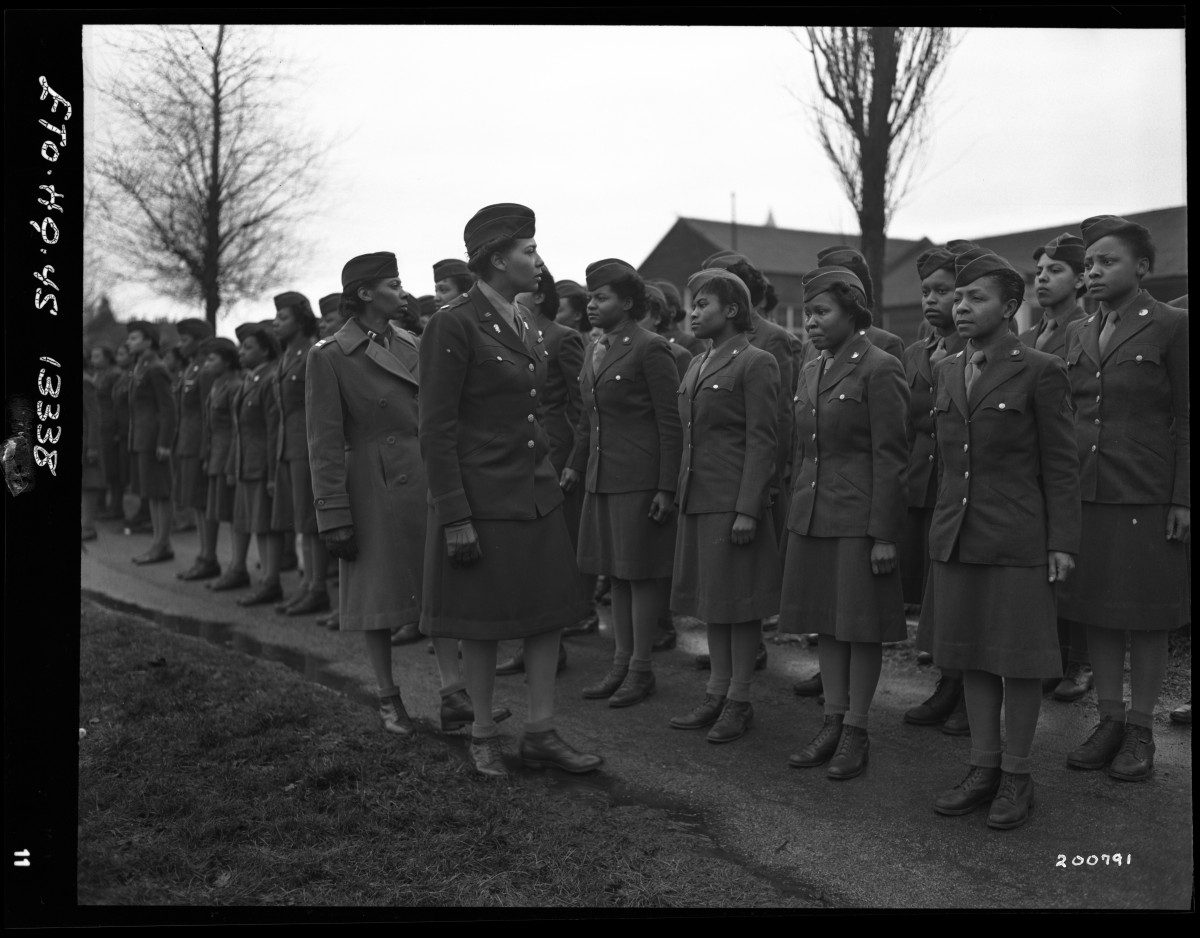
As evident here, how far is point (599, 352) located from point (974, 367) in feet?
A: 7.91

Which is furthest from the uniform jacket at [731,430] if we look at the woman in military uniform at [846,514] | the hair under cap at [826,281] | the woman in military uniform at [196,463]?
the woman in military uniform at [196,463]

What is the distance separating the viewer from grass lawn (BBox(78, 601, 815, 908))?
3.88 metres

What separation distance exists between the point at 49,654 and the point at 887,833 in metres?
3.26

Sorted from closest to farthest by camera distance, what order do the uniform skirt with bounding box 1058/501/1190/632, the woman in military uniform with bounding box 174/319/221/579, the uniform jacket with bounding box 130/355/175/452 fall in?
1. the uniform skirt with bounding box 1058/501/1190/632
2. the woman in military uniform with bounding box 174/319/221/579
3. the uniform jacket with bounding box 130/355/175/452

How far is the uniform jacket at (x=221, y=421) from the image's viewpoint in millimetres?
10234

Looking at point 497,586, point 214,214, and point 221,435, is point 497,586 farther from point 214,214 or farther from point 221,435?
point 221,435

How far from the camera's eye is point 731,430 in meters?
5.60

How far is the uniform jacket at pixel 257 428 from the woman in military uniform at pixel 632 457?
4.33 m

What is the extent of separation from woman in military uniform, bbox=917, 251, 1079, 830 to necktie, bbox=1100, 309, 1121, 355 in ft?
2.34

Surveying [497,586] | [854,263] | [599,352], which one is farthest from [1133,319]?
[497,586]

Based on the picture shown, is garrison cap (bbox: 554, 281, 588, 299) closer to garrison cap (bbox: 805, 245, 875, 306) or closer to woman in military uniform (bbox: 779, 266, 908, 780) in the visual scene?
garrison cap (bbox: 805, 245, 875, 306)

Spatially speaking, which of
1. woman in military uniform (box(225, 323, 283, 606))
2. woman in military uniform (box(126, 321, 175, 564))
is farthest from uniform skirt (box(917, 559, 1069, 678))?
woman in military uniform (box(126, 321, 175, 564))

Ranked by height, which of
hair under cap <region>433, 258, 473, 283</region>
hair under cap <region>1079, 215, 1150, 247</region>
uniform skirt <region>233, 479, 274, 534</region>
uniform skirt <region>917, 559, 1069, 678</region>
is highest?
hair under cap <region>433, 258, 473, 283</region>

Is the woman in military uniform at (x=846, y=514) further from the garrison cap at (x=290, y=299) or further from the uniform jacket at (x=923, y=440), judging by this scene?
the garrison cap at (x=290, y=299)
